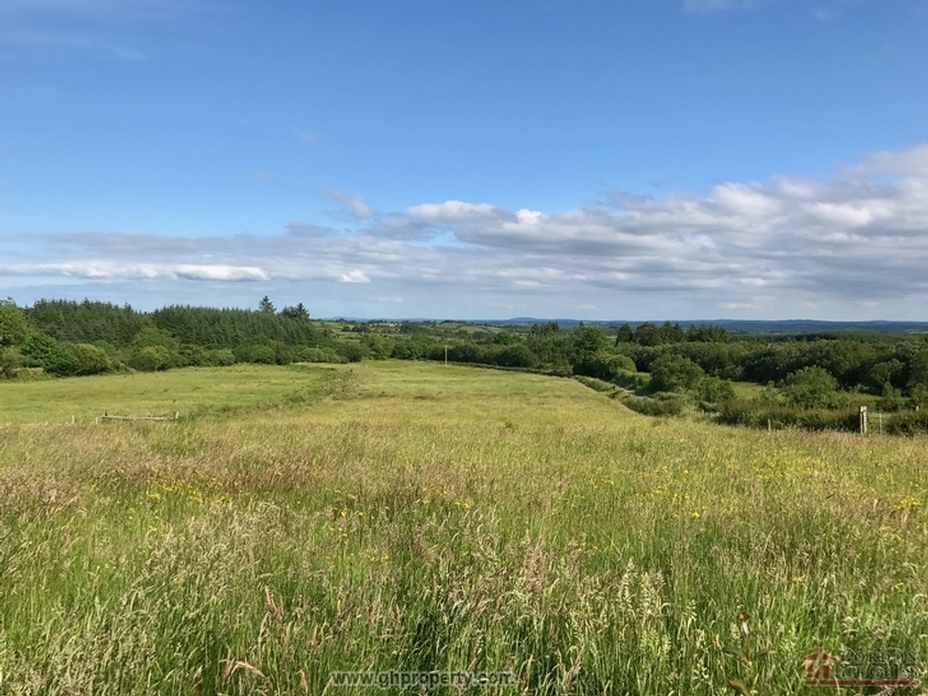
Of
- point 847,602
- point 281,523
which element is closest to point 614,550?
point 847,602

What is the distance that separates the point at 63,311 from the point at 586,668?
16517 cm

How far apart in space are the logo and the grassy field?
77 millimetres

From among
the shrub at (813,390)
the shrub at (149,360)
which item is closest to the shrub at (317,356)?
the shrub at (149,360)

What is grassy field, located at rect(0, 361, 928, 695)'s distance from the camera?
252cm

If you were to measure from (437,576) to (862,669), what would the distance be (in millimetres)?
2114

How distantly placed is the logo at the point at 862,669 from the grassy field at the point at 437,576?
8 centimetres

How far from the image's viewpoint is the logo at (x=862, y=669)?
256 cm

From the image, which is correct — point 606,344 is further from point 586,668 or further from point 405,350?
point 586,668

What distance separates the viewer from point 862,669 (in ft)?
8.74

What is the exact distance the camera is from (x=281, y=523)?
472cm

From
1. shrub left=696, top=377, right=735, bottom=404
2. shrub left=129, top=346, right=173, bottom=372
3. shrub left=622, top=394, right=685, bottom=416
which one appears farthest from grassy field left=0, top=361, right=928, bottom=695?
shrub left=129, top=346, right=173, bottom=372

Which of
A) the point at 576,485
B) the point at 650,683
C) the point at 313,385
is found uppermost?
the point at 650,683

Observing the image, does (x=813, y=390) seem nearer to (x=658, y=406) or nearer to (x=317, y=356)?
(x=658, y=406)

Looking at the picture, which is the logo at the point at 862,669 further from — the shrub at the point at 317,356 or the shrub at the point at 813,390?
the shrub at the point at 317,356
